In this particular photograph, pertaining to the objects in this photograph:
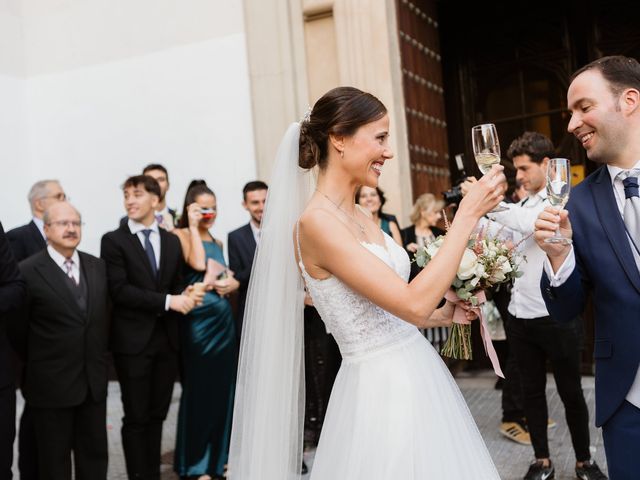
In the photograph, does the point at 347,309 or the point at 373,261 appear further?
the point at 347,309

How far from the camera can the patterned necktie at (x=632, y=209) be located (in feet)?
9.23

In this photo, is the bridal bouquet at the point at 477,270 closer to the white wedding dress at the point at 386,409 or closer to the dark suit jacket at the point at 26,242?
the white wedding dress at the point at 386,409

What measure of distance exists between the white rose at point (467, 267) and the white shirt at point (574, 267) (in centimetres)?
27

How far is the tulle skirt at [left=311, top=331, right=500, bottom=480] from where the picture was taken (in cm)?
292

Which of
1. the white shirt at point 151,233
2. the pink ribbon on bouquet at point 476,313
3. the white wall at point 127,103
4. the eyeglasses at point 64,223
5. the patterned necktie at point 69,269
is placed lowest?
the pink ribbon on bouquet at point 476,313

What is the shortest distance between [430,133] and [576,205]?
19.4ft

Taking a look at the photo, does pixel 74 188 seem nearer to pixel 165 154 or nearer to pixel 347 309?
pixel 165 154

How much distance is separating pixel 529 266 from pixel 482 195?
2.82 metres

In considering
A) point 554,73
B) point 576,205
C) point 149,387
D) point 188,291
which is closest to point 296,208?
point 576,205

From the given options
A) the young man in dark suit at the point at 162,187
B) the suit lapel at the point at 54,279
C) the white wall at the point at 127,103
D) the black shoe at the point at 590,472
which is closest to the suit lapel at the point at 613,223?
the black shoe at the point at 590,472

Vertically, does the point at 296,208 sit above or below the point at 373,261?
above

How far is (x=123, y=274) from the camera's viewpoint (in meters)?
5.51

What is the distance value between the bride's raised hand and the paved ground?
133 inches

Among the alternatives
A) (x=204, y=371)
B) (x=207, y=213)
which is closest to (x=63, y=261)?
(x=207, y=213)
